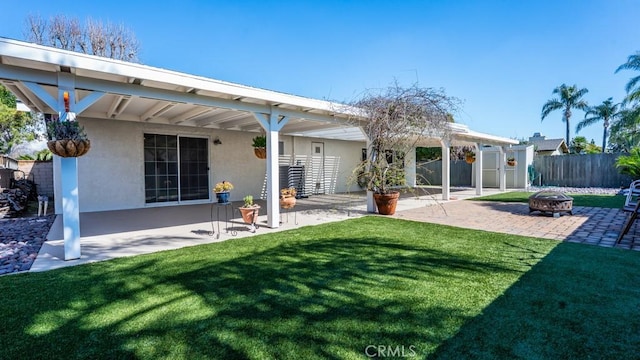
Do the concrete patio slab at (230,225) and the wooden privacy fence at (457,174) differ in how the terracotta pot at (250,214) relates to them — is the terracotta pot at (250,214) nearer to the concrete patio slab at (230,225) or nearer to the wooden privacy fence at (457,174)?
the concrete patio slab at (230,225)

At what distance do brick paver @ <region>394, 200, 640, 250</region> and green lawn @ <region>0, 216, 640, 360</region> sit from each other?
91cm

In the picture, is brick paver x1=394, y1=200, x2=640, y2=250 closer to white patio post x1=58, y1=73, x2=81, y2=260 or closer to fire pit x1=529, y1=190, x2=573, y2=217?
fire pit x1=529, y1=190, x2=573, y2=217

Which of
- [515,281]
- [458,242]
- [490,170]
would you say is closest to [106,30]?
[458,242]

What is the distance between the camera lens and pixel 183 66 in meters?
17.0

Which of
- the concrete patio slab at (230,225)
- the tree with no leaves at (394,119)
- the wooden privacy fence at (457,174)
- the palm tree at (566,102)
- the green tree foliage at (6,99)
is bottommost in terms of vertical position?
the concrete patio slab at (230,225)

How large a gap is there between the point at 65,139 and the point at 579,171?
2014cm

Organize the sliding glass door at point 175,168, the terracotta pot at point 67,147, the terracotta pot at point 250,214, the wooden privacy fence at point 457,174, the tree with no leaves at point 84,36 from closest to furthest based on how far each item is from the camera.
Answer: the terracotta pot at point 67,147 < the terracotta pot at point 250,214 < the sliding glass door at point 175,168 < the tree with no leaves at point 84,36 < the wooden privacy fence at point 457,174

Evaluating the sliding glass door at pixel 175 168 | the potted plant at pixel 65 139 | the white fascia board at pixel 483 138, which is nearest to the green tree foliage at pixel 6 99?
the sliding glass door at pixel 175 168

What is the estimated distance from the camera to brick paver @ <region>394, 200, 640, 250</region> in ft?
16.5

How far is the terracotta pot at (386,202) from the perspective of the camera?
7.32 metres

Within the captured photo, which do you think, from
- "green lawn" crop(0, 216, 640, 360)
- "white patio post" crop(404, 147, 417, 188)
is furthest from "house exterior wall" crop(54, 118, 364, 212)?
"white patio post" crop(404, 147, 417, 188)

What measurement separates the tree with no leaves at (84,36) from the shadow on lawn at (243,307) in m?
16.2

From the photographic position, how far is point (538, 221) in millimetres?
6449

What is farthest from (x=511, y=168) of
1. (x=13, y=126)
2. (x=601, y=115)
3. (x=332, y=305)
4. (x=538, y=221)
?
(x=13, y=126)
